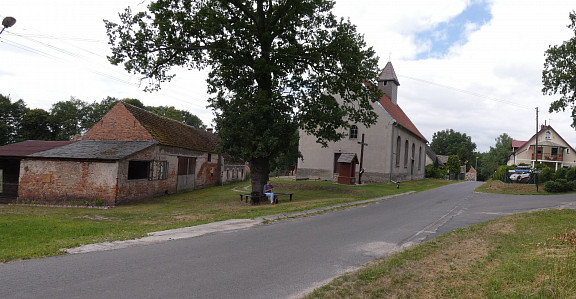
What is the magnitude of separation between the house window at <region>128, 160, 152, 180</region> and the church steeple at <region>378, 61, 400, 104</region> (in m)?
28.1

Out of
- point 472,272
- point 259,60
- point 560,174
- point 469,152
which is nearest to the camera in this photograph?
point 472,272

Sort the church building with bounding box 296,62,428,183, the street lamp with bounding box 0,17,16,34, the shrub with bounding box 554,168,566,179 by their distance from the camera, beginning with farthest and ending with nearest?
the church building with bounding box 296,62,428,183 < the shrub with bounding box 554,168,566,179 < the street lamp with bounding box 0,17,16,34

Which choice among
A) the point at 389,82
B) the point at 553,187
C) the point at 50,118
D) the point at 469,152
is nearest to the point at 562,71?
the point at 553,187

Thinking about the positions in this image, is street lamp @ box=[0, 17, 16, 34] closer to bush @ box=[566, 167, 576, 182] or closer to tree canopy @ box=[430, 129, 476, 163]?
bush @ box=[566, 167, 576, 182]

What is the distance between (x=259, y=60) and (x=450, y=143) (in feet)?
351

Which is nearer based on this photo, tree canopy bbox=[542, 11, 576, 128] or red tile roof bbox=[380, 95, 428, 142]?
tree canopy bbox=[542, 11, 576, 128]

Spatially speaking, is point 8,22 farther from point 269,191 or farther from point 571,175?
point 571,175

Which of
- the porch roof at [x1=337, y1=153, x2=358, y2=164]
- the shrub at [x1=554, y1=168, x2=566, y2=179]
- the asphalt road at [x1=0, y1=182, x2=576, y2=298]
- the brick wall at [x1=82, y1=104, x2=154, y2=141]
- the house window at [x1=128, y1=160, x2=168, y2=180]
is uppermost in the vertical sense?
the brick wall at [x1=82, y1=104, x2=154, y2=141]

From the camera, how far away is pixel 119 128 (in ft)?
84.0

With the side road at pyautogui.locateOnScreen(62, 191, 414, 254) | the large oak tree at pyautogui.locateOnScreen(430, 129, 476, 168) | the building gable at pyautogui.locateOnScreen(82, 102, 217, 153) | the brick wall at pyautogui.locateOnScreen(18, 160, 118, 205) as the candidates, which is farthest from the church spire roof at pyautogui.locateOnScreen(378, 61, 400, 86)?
the large oak tree at pyautogui.locateOnScreen(430, 129, 476, 168)

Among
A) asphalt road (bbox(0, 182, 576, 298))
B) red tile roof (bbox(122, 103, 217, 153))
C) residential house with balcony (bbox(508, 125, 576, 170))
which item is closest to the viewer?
asphalt road (bbox(0, 182, 576, 298))

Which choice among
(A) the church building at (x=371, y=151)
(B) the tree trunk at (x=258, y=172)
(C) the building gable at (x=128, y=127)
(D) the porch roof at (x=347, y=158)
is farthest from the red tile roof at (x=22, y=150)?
(D) the porch roof at (x=347, y=158)

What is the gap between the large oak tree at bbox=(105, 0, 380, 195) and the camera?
699 inches

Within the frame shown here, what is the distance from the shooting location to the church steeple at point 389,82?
41.1 m
